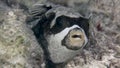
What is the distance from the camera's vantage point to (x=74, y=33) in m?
2.54

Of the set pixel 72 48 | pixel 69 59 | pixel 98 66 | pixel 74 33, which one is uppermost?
pixel 74 33

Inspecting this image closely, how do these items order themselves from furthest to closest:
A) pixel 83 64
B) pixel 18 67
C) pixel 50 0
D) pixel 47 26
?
pixel 50 0, pixel 83 64, pixel 47 26, pixel 18 67

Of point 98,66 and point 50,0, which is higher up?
point 50,0

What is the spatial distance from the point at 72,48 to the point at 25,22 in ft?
2.18

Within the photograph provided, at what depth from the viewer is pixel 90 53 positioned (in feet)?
10.6

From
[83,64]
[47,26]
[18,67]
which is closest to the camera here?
[18,67]

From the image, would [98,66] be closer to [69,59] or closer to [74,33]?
[69,59]

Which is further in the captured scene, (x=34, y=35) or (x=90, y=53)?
(x=90, y=53)

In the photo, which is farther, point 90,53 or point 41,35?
point 90,53

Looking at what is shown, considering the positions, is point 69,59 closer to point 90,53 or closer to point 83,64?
point 83,64

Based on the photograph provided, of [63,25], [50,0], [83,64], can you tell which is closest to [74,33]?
[63,25]

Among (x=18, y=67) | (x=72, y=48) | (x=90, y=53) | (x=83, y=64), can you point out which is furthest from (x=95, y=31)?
(x=18, y=67)

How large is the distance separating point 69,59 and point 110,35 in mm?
1109

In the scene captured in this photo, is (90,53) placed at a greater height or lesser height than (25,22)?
lesser
